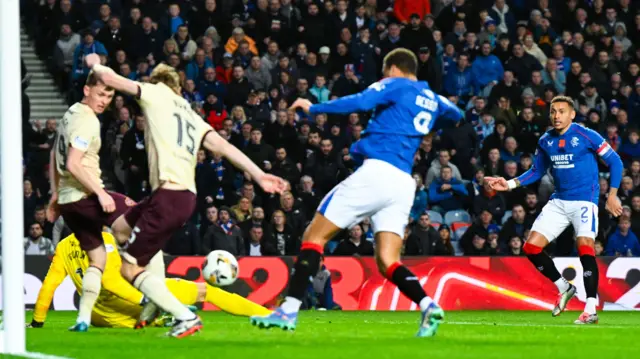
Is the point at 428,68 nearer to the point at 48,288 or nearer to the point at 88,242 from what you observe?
the point at 48,288

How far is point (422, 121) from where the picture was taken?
1069 centimetres

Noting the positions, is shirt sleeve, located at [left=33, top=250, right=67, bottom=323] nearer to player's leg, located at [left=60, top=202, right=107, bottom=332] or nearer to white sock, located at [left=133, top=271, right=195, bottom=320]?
player's leg, located at [left=60, top=202, right=107, bottom=332]

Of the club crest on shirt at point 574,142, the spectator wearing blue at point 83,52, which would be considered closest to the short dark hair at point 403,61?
the club crest on shirt at point 574,142

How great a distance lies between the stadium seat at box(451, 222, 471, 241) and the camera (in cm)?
2244

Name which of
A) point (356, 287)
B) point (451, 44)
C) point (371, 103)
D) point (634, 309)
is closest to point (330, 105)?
point (371, 103)

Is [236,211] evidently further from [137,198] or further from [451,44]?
[451,44]

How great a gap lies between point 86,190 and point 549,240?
6.27 meters

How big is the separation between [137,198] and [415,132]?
12045 millimetres

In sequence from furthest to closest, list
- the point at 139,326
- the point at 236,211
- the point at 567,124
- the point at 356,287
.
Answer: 1. the point at 236,211
2. the point at 356,287
3. the point at 567,124
4. the point at 139,326

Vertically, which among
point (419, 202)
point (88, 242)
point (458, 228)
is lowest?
point (458, 228)

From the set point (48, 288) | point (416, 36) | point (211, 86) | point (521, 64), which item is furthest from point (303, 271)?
point (521, 64)

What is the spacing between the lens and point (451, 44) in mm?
25875

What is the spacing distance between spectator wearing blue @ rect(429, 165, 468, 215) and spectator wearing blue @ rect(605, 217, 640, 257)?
2.66 m

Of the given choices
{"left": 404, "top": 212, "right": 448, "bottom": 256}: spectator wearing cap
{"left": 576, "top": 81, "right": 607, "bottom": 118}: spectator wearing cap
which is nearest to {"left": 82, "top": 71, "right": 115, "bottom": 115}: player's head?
{"left": 404, "top": 212, "right": 448, "bottom": 256}: spectator wearing cap
